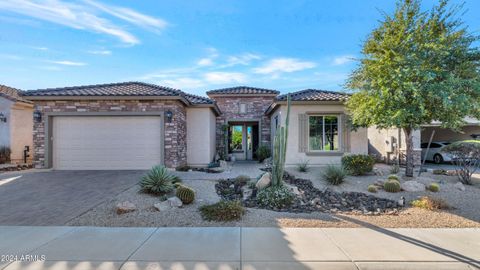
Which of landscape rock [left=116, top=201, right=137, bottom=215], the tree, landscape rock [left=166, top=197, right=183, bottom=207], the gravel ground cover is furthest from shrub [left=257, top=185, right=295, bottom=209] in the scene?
the tree

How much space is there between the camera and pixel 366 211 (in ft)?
21.0

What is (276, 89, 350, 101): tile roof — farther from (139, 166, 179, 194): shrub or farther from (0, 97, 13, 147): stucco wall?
(0, 97, 13, 147): stucco wall

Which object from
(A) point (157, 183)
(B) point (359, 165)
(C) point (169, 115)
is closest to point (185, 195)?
(A) point (157, 183)

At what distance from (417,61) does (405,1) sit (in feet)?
8.11

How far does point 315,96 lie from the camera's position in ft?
41.6

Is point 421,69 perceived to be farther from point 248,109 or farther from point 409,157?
point 248,109

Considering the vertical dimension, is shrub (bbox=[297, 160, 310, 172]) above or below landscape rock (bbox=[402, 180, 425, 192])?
above

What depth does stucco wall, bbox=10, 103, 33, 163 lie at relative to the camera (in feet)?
46.1

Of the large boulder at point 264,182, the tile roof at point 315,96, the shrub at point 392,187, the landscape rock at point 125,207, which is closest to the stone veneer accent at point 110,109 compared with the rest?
the large boulder at point 264,182

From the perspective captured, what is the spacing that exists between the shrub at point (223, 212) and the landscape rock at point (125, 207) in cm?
164

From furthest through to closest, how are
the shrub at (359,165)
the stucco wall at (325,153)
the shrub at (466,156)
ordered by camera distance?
the stucco wall at (325,153), the shrub at (359,165), the shrub at (466,156)

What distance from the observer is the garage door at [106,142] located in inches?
444

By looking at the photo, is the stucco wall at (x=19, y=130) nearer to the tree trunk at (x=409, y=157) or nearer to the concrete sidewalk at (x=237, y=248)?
the concrete sidewalk at (x=237, y=248)

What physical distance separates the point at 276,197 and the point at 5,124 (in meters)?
16.0
